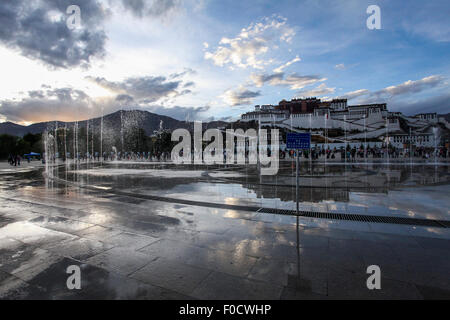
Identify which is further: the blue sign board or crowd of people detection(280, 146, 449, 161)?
crowd of people detection(280, 146, 449, 161)

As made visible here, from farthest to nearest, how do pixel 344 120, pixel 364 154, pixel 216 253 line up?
pixel 344 120, pixel 364 154, pixel 216 253

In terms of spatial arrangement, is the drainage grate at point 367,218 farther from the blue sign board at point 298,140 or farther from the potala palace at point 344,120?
the potala palace at point 344,120

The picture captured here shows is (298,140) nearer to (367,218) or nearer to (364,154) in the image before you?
(367,218)

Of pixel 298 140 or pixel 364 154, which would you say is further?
pixel 364 154

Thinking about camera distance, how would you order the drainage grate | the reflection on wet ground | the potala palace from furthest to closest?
1. the potala palace
2. the drainage grate
3. the reflection on wet ground

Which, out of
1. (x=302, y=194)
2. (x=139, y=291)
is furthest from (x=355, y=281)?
(x=302, y=194)

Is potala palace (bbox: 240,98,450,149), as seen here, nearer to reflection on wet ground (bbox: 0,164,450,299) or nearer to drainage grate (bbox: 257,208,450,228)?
drainage grate (bbox: 257,208,450,228)

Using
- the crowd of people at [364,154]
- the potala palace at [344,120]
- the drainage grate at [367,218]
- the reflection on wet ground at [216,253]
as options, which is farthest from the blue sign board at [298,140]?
the potala palace at [344,120]

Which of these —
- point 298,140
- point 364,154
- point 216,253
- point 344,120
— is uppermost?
point 344,120

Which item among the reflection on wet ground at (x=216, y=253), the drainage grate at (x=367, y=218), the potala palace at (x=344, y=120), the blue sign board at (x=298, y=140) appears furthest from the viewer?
the potala palace at (x=344, y=120)

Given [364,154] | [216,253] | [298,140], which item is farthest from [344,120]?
[216,253]

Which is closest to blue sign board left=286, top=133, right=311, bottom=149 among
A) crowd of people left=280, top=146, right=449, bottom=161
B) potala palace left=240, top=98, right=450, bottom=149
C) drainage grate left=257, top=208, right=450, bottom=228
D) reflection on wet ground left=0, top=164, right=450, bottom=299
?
drainage grate left=257, top=208, right=450, bottom=228
